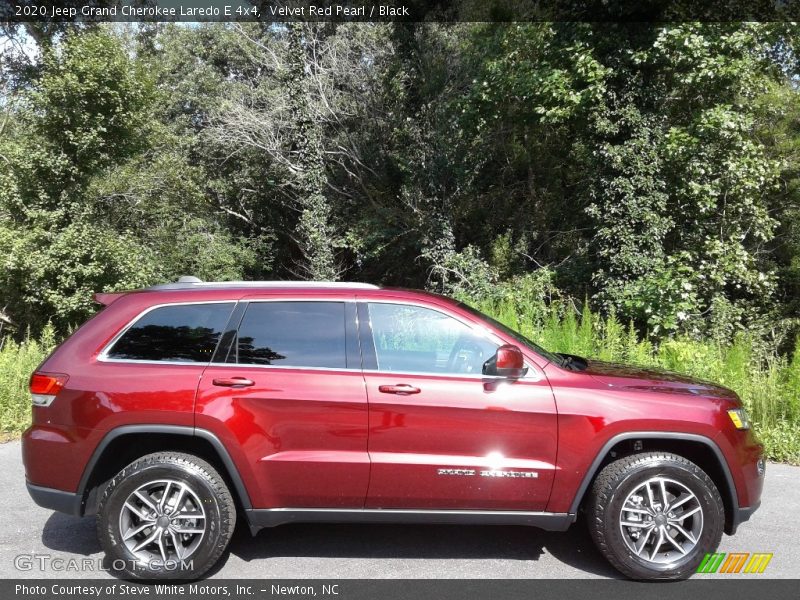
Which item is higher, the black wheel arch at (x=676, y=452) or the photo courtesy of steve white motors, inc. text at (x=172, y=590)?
the black wheel arch at (x=676, y=452)

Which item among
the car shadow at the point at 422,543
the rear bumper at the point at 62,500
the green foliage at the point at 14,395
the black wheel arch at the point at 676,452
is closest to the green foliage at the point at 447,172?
the black wheel arch at the point at 676,452

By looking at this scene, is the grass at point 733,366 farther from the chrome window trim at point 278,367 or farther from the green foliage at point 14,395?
the green foliage at point 14,395

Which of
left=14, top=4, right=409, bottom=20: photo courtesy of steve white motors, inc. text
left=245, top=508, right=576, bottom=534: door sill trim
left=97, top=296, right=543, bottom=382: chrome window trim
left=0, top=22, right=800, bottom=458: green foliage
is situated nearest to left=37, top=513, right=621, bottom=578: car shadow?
left=245, top=508, right=576, bottom=534: door sill trim

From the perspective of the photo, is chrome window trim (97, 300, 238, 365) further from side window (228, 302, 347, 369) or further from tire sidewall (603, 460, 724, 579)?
tire sidewall (603, 460, 724, 579)

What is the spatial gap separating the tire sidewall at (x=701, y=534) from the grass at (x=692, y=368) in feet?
10.5

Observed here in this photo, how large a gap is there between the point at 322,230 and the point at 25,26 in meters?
11.4

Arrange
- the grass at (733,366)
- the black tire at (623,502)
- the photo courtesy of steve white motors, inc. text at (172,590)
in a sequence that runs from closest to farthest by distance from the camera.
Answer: the photo courtesy of steve white motors, inc. text at (172,590)
the black tire at (623,502)
the grass at (733,366)

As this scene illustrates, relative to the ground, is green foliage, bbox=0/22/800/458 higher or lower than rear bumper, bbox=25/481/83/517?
higher

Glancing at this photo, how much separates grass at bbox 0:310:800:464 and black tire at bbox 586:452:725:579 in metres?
3.21

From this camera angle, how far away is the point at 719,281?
49.1ft

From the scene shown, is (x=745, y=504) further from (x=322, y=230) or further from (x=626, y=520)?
(x=322, y=230)

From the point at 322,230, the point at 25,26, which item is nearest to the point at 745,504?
the point at 322,230
